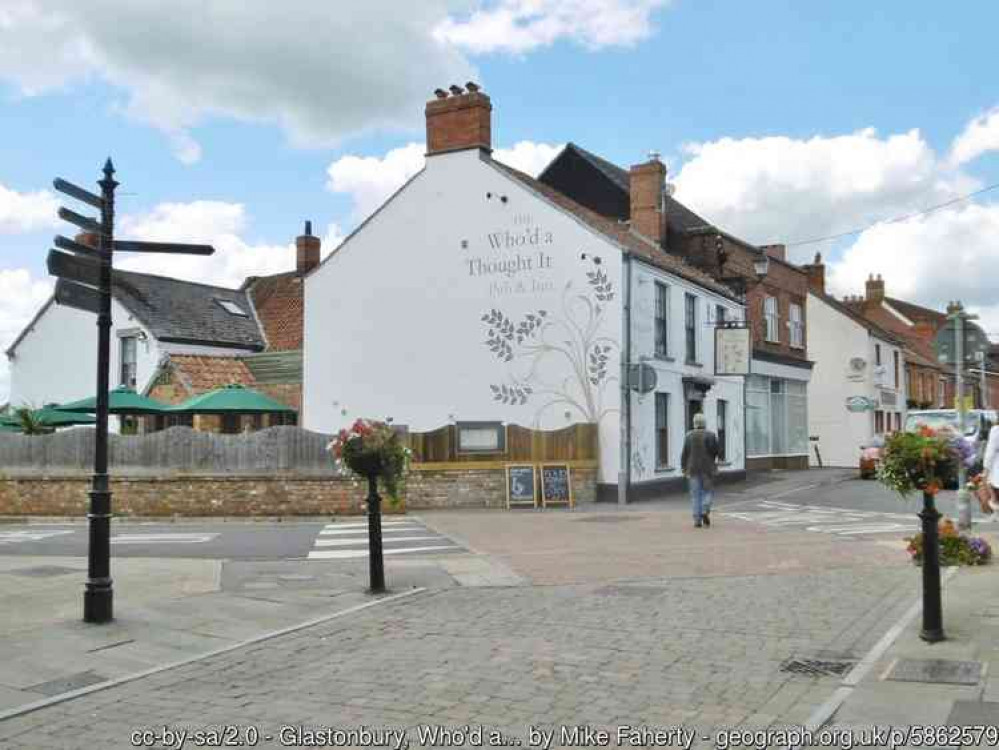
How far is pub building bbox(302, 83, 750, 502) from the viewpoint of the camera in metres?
22.7

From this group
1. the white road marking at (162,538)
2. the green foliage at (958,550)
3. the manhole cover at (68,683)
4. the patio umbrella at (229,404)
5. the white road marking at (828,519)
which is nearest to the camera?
the manhole cover at (68,683)

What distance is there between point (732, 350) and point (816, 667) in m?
20.6

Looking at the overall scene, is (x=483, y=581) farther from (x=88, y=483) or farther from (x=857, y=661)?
(x=88, y=483)

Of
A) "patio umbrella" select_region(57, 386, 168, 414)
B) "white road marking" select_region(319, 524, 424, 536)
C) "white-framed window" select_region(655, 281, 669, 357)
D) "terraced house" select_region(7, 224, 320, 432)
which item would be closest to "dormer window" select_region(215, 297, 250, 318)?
"terraced house" select_region(7, 224, 320, 432)

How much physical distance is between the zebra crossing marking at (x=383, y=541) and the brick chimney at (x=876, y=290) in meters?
44.7

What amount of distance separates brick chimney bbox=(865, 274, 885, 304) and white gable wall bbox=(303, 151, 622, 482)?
38.5m

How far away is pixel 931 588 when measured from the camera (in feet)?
24.1

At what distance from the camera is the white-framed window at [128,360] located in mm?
31625

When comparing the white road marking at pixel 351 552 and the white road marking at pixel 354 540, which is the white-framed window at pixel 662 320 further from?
the white road marking at pixel 351 552

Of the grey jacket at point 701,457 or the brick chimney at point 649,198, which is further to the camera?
the brick chimney at point 649,198

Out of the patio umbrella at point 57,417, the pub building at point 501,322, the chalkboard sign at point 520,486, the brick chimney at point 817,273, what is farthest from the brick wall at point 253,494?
the brick chimney at point 817,273

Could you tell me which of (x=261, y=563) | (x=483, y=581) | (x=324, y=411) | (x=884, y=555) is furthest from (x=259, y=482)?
(x=884, y=555)

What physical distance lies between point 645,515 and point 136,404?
503 inches

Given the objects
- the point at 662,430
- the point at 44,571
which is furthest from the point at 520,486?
the point at 44,571
